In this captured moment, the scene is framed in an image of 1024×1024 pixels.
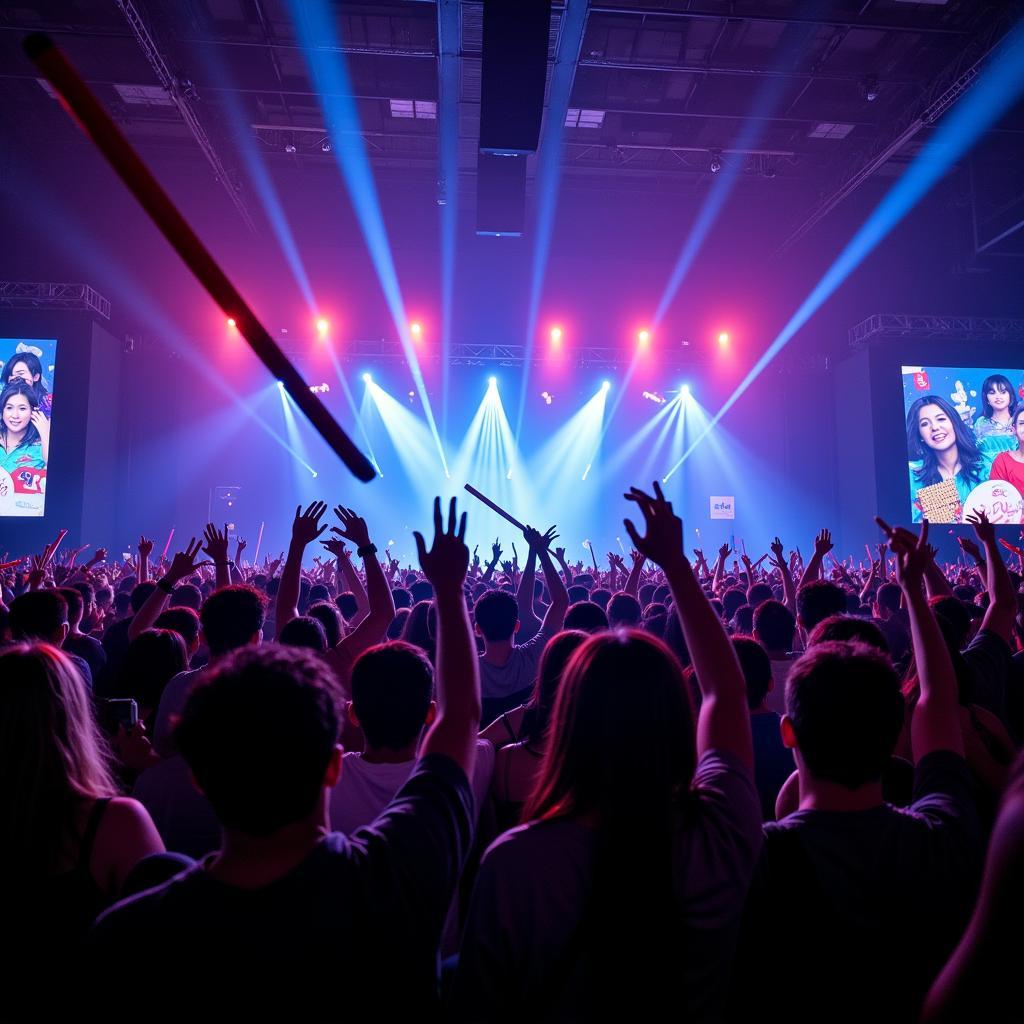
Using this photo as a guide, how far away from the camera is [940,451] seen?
16.2 meters

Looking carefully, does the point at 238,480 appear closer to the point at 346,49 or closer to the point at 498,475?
the point at 498,475

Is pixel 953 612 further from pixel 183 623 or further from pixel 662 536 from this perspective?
pixel 183 623

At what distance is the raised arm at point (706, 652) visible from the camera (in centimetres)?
168

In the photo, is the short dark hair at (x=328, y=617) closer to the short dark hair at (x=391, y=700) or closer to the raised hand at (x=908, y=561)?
the short dark hair at (x=391, y=700)

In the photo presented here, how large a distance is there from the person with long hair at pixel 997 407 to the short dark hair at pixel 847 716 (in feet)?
55.2

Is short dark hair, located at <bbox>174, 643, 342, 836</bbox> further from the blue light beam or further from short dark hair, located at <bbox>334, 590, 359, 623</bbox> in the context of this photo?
the blue light beam

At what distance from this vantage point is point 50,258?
647 inches

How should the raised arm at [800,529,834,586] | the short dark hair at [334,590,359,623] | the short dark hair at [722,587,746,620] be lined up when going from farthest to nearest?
the short dark hair at [334,590,359,623], the short dark hair at [722,587,746,620], the raised arm at [800,529,834,586]

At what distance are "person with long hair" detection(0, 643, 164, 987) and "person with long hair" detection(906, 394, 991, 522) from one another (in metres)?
17.4

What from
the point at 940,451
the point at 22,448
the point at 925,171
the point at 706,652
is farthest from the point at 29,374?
the point at 925,171

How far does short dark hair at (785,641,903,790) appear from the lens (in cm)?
163

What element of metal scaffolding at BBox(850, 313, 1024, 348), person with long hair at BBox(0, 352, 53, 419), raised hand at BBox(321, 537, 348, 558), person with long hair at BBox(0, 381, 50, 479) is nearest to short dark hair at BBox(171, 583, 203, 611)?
raised hand at BBox(321, 537, 348, 558)

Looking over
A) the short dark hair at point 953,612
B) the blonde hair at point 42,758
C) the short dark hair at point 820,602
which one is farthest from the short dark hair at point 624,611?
the blonde hair at point 42,758

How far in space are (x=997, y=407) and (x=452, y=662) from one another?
17793 millimetres
